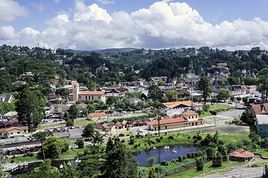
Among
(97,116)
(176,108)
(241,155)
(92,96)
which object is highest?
(92,96)

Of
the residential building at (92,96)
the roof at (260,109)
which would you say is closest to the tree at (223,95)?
the roof at (260,109)

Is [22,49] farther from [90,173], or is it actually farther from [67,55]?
[90,173]

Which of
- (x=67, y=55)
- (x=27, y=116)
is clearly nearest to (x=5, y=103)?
(x=27, y=116)

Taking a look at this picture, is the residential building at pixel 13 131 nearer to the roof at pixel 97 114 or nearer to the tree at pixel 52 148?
the roof at pixel 97 114

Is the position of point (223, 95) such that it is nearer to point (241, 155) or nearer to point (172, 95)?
point (172, 95)

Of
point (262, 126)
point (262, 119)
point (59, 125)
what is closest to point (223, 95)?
point (262, 119)

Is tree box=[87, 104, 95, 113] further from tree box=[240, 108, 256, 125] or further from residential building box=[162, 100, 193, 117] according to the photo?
tree box=[240, 108, 256, 125]

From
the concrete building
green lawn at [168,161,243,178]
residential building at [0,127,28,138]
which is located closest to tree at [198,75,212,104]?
the concrete building
